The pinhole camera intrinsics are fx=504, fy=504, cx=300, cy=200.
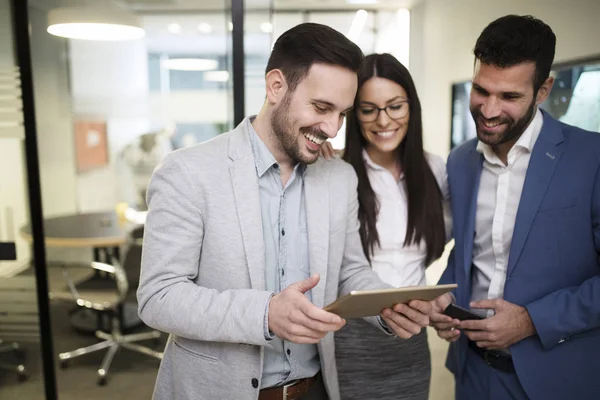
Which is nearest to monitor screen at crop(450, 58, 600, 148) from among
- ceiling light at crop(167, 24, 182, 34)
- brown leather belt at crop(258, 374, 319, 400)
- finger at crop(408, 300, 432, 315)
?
finger at crop(408, 300, 432, 315)

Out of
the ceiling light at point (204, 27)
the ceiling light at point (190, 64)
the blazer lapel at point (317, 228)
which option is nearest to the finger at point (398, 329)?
the blazer lapel at point (317, 228)

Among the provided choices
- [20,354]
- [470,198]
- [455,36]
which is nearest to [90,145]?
[20,354]

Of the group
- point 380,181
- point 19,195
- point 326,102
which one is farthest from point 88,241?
point 326,102

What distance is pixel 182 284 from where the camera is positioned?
134 cm

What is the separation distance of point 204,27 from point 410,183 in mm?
2914

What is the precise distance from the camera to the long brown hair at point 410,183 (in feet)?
6.23

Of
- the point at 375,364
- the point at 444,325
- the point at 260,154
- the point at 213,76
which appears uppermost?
the point at 213,76

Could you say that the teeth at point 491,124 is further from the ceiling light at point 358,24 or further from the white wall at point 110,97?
the white wall at point 110,97

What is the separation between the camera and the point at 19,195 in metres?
2.42

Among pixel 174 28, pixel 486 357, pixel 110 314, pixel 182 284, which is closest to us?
pixel 182 284

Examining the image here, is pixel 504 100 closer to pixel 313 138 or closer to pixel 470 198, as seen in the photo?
pixel 470 198

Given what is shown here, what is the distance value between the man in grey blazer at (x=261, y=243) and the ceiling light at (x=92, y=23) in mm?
1888

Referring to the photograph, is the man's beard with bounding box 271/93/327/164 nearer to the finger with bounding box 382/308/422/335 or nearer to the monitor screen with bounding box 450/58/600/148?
the finger with bounding box 382/308/422/335

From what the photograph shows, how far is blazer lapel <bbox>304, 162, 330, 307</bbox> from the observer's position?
1.51 meters
